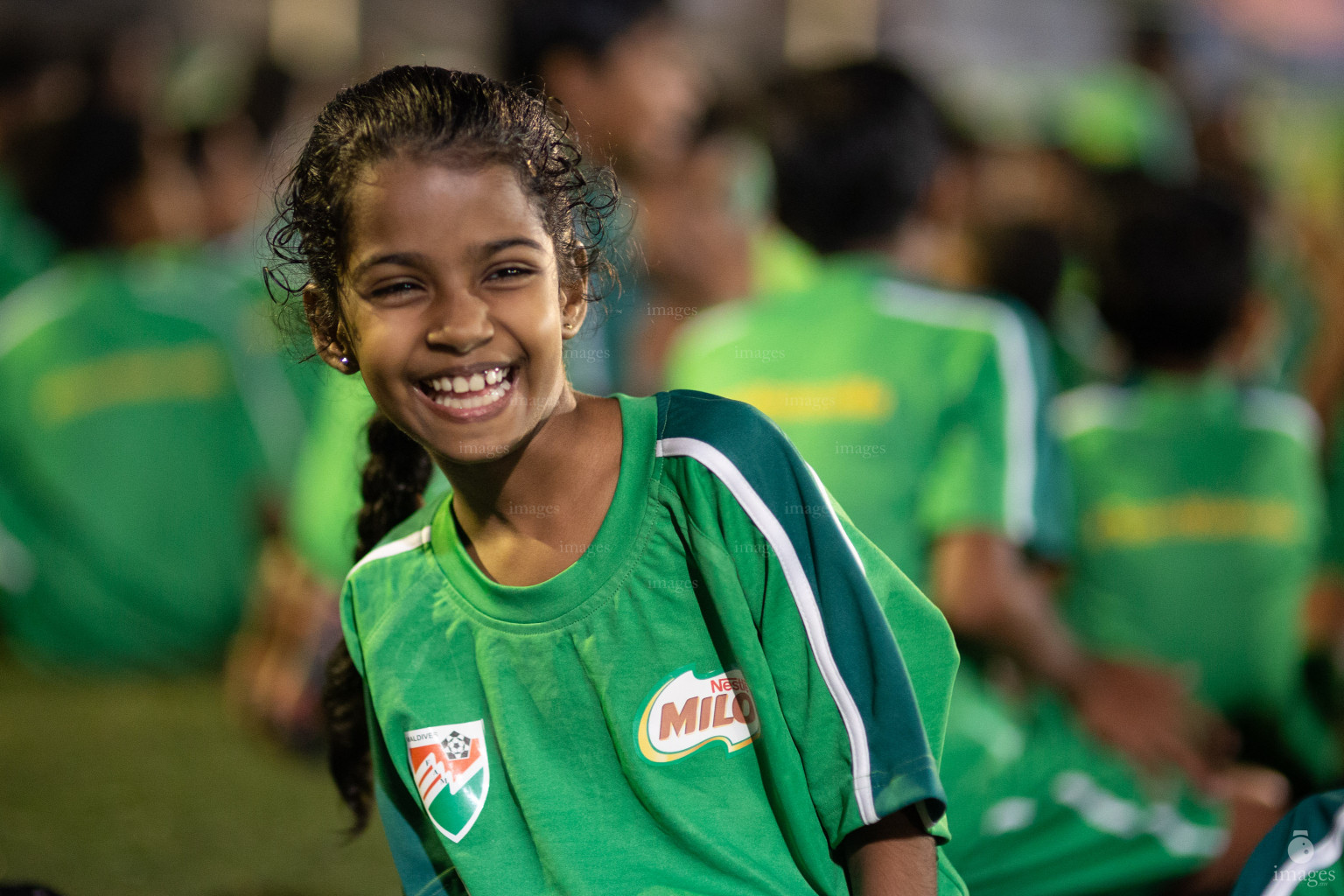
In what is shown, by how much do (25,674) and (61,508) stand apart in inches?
18.0

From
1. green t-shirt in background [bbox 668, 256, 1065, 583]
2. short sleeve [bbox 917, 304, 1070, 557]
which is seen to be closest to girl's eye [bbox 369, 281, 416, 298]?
green t-shirt in background [bbox 668, 256, 1065, 583]

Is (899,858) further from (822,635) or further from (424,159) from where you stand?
(424,159)

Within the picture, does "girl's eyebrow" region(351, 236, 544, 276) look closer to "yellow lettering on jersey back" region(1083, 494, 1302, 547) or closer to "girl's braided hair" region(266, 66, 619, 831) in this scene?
"girl's braided hair" region(266, 66, 619, 831)

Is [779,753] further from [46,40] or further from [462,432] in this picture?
[46,40]

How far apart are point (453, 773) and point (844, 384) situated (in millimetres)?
836

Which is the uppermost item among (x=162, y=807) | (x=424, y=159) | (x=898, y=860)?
(x=424, y=159)

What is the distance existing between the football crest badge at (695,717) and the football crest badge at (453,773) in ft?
0.56

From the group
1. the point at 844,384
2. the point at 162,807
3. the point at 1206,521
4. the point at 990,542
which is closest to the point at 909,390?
the point at 844,384

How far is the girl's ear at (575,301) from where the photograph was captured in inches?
46.1

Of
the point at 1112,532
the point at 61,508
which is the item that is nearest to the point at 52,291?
the point at 61,508

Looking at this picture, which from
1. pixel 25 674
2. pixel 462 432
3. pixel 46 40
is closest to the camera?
pixel 462 432

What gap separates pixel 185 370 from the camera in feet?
11.7

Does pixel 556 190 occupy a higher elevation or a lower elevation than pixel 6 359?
higher

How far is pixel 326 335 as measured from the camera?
47.0 inches
